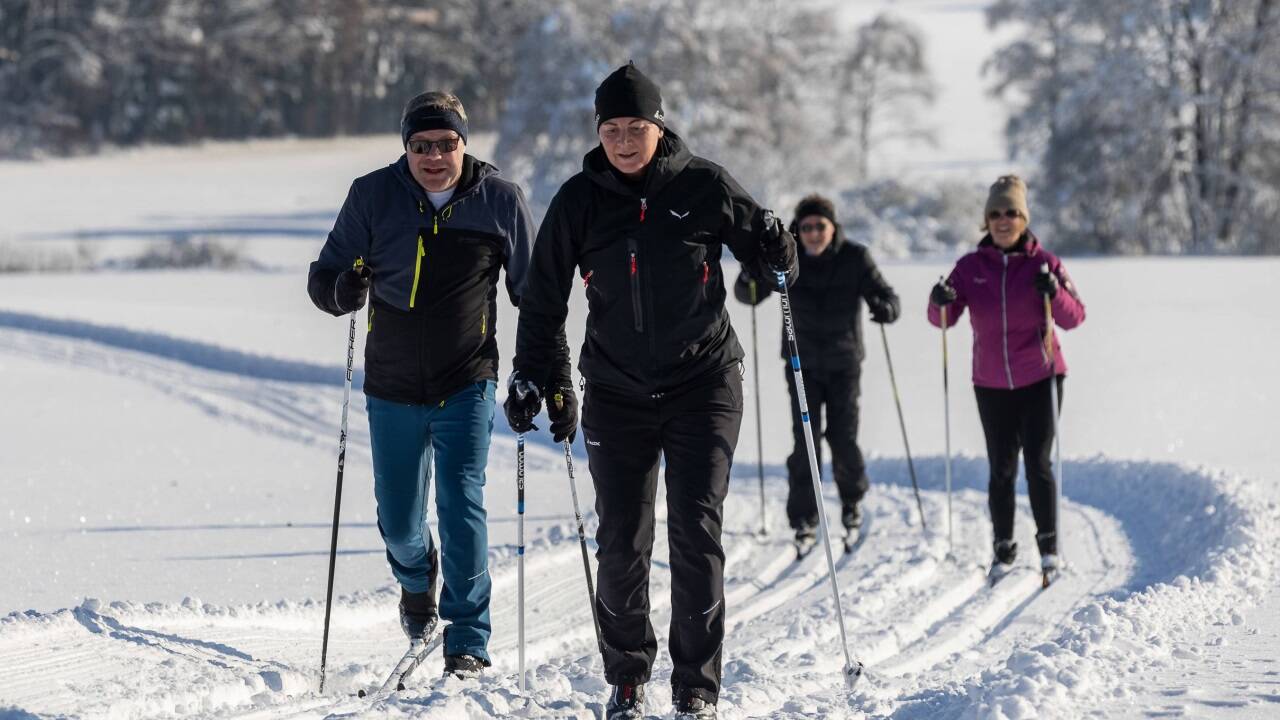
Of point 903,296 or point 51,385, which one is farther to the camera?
point 903,296

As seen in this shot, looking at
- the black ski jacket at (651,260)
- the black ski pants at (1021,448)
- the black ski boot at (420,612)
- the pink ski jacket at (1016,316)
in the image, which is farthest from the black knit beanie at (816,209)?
the black ski jacket at (651,260)

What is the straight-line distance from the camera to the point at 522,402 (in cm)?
415

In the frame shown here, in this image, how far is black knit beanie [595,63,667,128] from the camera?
3857 millimetres

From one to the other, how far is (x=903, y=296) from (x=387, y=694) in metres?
13.1

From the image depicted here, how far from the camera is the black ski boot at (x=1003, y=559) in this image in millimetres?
6672

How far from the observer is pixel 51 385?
12031 millimetres

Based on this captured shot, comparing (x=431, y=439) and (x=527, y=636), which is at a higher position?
(x=431, y=439)

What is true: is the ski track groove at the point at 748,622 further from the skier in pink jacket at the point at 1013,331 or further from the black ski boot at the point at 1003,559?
the skier in pink jacket at the point at 1013,331

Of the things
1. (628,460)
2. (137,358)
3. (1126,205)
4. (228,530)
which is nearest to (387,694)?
(628,460)

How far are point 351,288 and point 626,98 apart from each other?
130 cm

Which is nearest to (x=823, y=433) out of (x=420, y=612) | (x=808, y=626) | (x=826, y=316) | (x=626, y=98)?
(x=826, y=316)

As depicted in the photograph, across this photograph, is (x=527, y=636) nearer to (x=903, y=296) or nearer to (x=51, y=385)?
(x=51, y=385)

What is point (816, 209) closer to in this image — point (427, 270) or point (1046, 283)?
point (1046, 283)

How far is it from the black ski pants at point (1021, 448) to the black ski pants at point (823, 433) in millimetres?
900
